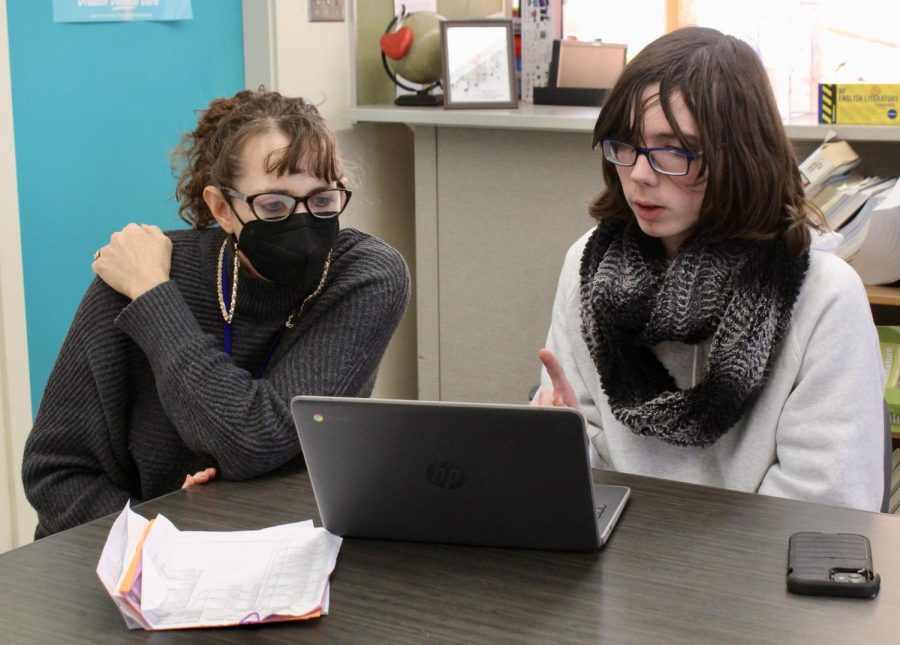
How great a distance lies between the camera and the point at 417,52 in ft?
10.3

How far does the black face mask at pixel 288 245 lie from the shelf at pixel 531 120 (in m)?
1.26

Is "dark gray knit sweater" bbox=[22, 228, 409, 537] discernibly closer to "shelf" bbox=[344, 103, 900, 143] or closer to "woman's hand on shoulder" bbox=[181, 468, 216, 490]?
"woman's hand on shoulder" bbox=[181, 468, 216, 490]

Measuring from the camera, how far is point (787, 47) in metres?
3.32

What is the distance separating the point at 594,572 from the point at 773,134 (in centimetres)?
70

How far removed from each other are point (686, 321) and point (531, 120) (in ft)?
4.55

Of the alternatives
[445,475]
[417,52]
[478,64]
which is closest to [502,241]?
[478,64]

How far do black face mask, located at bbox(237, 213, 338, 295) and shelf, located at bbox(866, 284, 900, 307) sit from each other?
4.46ft

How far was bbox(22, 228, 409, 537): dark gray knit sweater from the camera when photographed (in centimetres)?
151

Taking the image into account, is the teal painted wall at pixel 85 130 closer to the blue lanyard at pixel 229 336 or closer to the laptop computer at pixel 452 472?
the blue lanyard at pixel 229 336

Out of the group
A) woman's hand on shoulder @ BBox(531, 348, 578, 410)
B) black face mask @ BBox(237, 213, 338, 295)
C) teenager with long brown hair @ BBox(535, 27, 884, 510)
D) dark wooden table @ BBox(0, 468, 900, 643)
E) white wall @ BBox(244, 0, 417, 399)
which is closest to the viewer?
dark wooden table @ BBox(0, 468, 900, 643)

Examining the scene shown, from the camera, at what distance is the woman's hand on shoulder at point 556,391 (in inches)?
53.5

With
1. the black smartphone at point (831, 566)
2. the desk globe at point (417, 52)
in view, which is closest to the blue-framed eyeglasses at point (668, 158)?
the black smartphone at point (831, 566)

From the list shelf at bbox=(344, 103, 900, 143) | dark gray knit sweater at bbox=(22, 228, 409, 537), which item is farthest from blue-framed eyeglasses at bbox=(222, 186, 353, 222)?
shelf at bbox=(344, 103, 900, 143)

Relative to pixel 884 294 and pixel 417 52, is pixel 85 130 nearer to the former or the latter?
pixel 417 52
